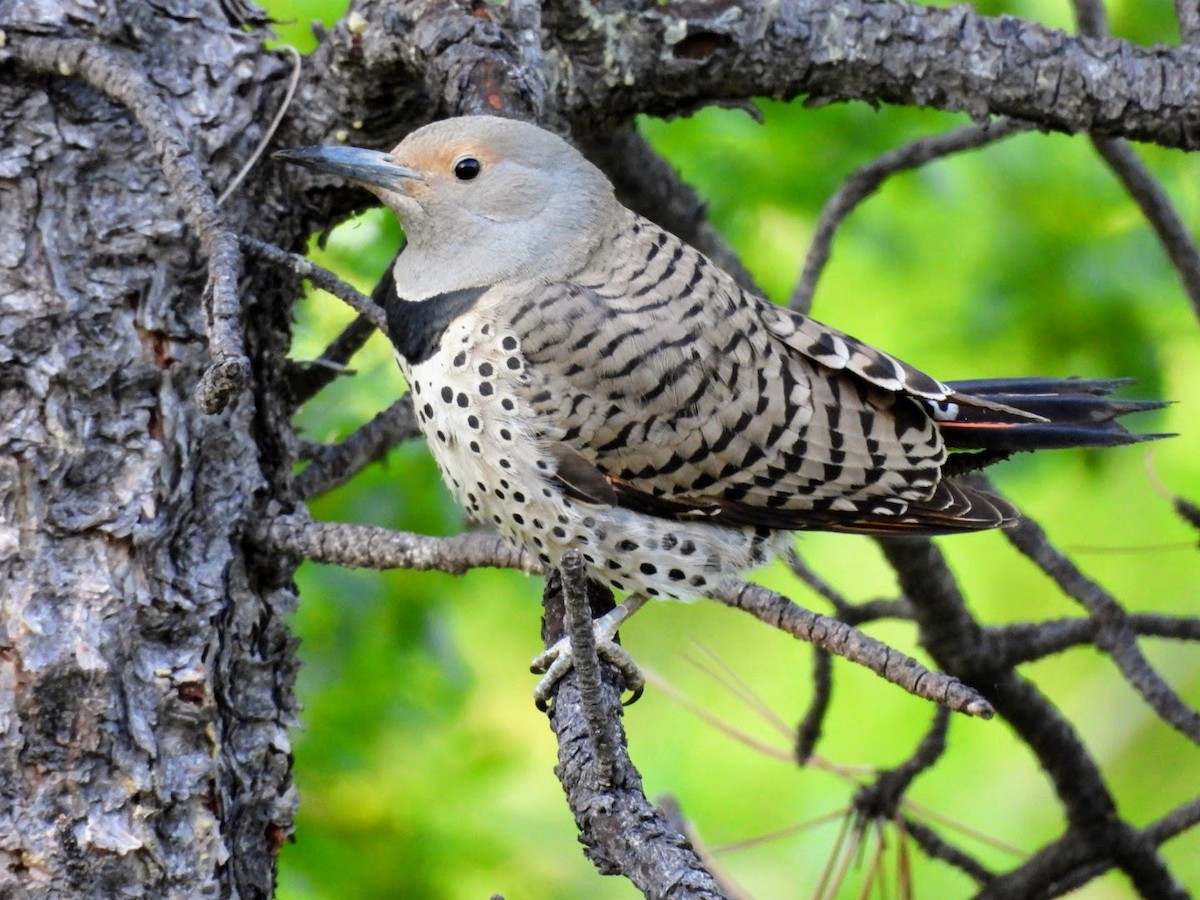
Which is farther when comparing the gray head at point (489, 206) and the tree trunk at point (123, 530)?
the gray head at point (489, 206)

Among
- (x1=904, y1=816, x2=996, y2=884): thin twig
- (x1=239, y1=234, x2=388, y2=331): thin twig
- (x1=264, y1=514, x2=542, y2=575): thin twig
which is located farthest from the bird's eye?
(x1=904, y1=816, x2=996, y2=884): thin twig

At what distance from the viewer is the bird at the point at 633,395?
272cm

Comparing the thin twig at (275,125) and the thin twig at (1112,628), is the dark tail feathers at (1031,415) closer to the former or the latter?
the thin twig at (1112,628)

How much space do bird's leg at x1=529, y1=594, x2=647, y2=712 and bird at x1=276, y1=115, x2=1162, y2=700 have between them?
2 cm

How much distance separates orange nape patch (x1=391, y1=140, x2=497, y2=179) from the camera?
2855 millimetres

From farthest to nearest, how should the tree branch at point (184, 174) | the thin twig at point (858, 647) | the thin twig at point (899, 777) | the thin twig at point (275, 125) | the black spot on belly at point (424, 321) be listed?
1. the thin twig at point (899, 777)
2. the black spot on belly at point (424, 321)
3. the thin twig at point (275, 125)
4. the tree branch at point (184, 174)
5. the thin twig at point (858, 647)

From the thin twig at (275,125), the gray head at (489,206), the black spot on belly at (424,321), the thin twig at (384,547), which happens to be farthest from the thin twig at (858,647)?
the thin twig at (275,125)

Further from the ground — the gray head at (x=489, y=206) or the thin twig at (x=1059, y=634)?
the gray head at (x=489, y=206)

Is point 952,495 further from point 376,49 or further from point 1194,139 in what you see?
point 376,49

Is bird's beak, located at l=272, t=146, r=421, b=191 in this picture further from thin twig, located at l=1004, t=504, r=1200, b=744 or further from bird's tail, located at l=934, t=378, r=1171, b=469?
thin twig, located at l=1004, t=504, r=1200, b=744

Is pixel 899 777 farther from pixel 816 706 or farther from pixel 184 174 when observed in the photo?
pixel 184 174

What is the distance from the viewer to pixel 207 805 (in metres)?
2.35

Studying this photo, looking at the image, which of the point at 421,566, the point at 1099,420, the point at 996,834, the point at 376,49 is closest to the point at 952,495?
the point at 1099,420

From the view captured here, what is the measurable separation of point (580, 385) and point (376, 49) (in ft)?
2.39
